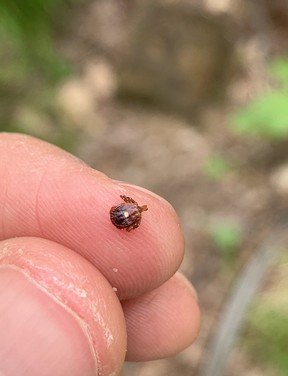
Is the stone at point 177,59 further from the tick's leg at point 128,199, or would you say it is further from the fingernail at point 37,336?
the fingernail at point 37,336

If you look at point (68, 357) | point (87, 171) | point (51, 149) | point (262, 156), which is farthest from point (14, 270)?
point (262, 156)

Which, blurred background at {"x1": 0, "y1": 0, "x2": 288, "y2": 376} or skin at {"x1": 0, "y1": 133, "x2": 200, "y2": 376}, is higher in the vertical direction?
skin at {"x1": 0, "y1": 133, "x2": 200, "y2": 376}

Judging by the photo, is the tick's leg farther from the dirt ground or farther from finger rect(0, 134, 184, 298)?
the dirt ground

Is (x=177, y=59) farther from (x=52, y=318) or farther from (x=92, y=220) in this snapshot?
(x=52, y=318)

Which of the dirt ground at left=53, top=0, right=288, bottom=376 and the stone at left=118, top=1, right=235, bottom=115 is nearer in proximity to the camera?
the dirt ground at left=53, top=0, right=288, bottom=376

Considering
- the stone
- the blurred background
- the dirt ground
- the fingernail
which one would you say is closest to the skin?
the fingernail
